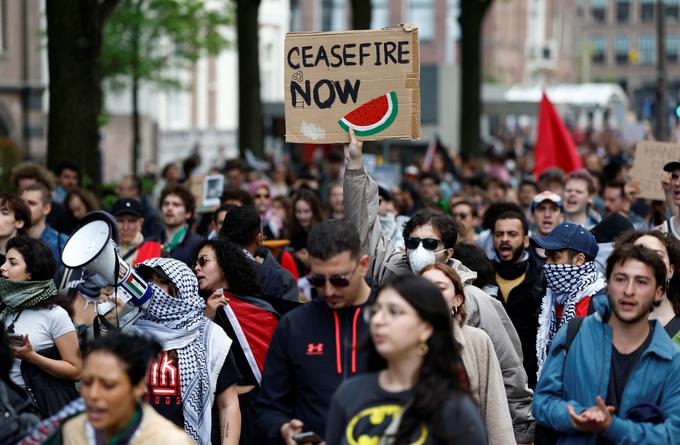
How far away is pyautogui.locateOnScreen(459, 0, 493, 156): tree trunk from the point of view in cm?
2512

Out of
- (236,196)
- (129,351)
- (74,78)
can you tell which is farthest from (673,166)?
(74,78)

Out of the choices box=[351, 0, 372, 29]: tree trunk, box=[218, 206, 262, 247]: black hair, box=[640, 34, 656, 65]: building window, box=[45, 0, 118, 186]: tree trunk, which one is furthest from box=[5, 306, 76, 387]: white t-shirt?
box=[640, 34, 656, 65]: building window

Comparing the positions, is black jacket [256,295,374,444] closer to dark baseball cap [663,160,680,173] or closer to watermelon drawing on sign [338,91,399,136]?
watermelon drawing on sign [338,91,399,136]

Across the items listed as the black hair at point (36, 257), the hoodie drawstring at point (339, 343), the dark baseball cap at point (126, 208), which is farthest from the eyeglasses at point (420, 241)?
the dark baseball cap at point (126, 208)

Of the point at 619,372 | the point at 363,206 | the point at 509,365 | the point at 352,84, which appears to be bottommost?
the point at 509,365

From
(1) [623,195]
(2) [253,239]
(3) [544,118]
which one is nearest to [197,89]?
(3) [544,118]

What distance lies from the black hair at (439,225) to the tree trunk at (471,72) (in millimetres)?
18814

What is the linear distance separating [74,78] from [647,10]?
122 metres

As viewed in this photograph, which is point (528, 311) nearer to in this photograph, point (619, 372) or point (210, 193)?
point (619, 372)

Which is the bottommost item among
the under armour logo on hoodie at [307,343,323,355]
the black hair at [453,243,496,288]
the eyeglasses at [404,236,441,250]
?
the under armour logo on hoodie at [307,343,323,355]

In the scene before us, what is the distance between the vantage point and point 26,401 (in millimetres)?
4945

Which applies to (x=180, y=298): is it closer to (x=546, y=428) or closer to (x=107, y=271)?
(x=107, y=271)

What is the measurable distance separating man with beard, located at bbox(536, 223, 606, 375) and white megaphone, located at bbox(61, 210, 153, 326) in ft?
7.08

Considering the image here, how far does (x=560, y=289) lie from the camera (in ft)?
23.1
